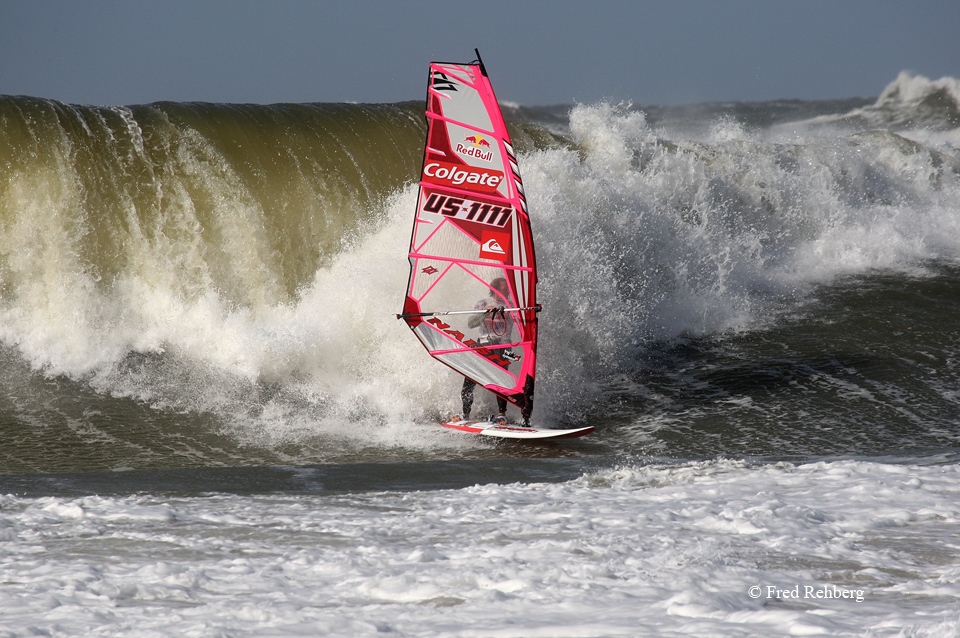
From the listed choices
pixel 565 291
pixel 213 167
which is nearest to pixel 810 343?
pixel 565 291

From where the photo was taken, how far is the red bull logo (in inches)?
291

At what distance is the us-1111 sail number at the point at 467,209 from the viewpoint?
7.41 meters

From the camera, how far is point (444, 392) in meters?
7.78

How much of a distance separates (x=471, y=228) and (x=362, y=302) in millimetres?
1837

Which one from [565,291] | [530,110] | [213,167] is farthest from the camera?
[530,110]

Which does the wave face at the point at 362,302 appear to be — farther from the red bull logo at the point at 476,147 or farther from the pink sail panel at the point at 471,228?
the red bull logo at the point at 476,147

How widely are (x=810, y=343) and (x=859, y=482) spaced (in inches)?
213

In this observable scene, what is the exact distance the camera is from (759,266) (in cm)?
1260

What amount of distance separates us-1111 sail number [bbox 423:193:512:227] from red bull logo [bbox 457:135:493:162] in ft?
1.44

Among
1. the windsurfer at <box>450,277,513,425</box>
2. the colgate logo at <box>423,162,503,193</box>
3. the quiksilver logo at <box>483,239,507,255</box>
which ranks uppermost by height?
the colgate logo at <box>423,162,503,193</box>

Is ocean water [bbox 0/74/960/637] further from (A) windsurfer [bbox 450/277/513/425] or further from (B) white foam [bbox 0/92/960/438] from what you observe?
(A) windsurfer [bbox 450/277/513/425]

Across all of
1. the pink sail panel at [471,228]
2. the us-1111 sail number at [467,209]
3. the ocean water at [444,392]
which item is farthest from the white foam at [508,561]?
the us-1111 sail number at [467,209]

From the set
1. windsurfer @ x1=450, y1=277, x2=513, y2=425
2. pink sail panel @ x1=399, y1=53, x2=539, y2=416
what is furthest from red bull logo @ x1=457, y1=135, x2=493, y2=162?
windsurfer @ x1=450, y1=277, x2=513, y2=425

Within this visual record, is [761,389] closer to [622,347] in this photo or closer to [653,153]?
[622,347]
